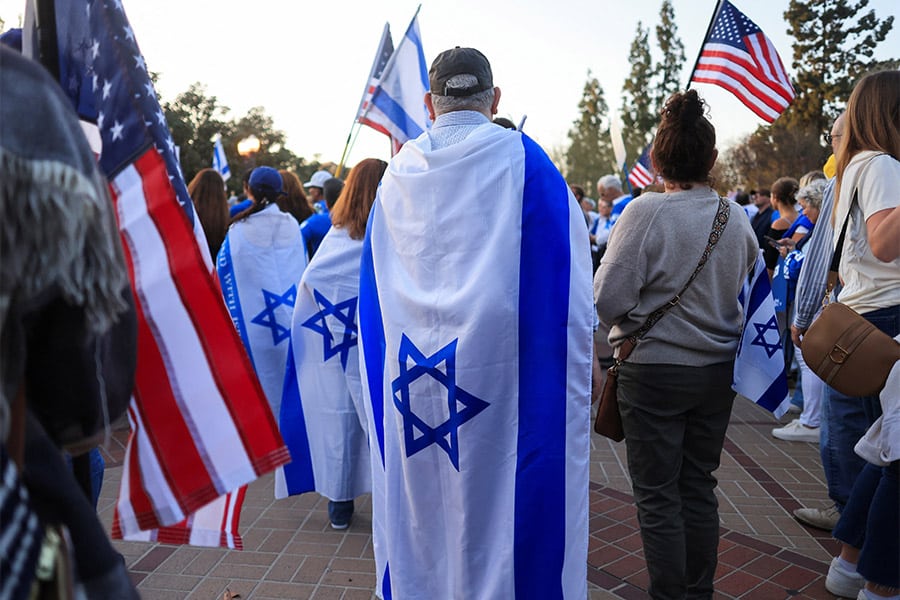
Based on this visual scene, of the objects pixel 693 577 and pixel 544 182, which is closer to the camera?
pixel 544 182

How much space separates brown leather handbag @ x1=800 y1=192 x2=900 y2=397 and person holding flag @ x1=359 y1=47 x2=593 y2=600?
988 millimetres

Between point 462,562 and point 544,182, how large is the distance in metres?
1.26

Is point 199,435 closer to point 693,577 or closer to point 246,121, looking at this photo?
point 693,577

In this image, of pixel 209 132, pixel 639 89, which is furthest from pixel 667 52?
pixel 209 132

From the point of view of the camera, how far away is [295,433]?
400 centimetres

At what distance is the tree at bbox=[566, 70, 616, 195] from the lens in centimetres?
4612

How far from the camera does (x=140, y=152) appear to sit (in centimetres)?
169

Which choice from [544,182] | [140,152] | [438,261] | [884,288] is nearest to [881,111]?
[884,288]

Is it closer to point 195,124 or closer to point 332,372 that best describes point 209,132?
point 195,124

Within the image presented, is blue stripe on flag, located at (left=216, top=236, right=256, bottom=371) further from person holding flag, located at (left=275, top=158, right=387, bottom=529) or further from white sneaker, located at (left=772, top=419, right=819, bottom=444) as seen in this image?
white sneaker, located at (left=772, top=419, right=819, bottom=444)

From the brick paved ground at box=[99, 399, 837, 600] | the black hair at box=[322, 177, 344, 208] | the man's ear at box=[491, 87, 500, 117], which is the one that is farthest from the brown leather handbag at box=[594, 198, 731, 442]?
the black hair at box=[322, 177, 344, 208]

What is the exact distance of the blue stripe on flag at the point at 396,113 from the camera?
5070mm

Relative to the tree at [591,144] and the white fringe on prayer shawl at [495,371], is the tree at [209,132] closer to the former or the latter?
the tree at [591,144]

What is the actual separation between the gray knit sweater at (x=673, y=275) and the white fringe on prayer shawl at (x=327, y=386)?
1.51m
